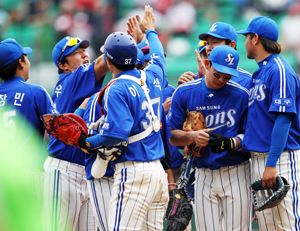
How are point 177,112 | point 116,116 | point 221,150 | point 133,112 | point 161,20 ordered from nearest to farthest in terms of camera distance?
point 116,116, point 133,112, point 221,150, point 177,112, point 161,20

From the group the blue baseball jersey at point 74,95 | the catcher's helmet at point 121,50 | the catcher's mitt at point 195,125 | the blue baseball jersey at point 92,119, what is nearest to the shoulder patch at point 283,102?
the catcher's mitt at point 195,125

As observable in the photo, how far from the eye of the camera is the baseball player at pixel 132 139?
2973 mm

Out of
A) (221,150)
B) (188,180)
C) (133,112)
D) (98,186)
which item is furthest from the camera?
(188,180)

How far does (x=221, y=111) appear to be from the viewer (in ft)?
12.1

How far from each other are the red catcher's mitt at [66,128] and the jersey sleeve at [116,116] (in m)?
0.29

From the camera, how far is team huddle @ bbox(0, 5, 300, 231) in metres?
3.10

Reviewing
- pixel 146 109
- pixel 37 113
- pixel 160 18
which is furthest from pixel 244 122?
pixel 160 18

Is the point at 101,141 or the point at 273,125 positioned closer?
the point at 101,141

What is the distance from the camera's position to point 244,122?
3.73 meters

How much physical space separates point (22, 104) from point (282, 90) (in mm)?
2186

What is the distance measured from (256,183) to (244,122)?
0.60 metres

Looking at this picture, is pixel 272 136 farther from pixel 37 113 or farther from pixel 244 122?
pixel 37 113

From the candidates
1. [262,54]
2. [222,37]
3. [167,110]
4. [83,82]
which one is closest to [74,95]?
[83,82]

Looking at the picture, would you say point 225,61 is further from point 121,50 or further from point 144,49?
point 144,49
